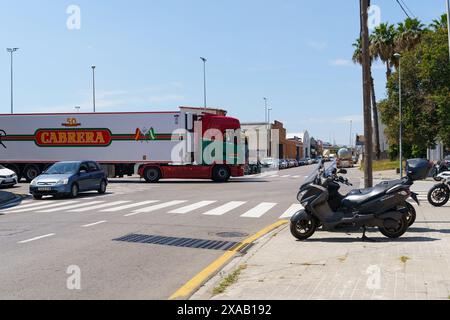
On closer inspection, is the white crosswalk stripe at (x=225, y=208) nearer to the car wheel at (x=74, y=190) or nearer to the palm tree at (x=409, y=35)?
the car wheel at (x=74, y=190)

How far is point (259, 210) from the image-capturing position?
1552cm

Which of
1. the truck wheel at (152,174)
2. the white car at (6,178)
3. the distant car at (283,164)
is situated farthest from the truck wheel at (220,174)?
the distant car at (283,164)

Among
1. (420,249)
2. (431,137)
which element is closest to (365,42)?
(420,249)

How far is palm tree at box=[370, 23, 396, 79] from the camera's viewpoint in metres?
51.3

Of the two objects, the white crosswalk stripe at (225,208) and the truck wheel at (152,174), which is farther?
the truck wheel at (152,174)

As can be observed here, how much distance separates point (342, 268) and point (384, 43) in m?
48.2

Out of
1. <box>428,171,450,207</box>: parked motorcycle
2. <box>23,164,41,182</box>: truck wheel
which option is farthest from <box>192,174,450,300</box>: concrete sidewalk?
<box>23,164,41,182</box>: truck wheel

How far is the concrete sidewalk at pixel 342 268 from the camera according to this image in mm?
5773

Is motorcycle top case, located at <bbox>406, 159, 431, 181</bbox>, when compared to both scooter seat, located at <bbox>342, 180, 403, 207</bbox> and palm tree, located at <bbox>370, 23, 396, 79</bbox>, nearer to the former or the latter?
scooter seat, located at <bbox>342, 180, 403, 207</bbox>

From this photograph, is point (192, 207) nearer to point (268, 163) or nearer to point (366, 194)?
point (366, 194)

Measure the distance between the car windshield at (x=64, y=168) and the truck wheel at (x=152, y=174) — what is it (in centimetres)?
1037

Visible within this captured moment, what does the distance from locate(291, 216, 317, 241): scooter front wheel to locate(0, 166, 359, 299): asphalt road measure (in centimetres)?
123
